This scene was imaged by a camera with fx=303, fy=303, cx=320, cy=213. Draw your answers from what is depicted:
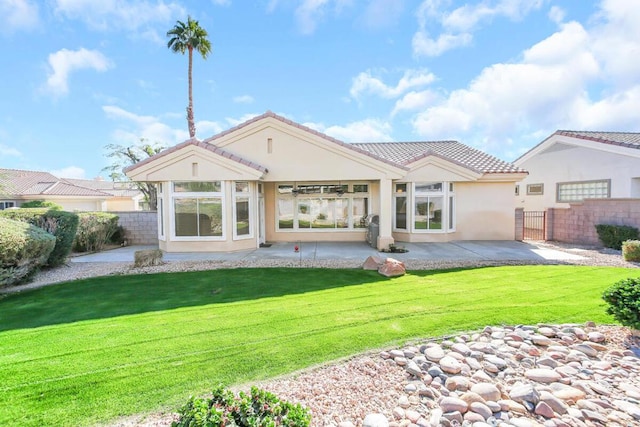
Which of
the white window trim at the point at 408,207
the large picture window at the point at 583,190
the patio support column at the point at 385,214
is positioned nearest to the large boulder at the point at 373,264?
the patio support column at the point at 385,214

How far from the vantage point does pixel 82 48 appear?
58.7ft

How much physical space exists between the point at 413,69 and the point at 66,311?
21211 millimetres

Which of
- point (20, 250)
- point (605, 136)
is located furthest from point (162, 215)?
point (605, 136)

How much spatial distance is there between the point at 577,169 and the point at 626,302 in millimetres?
18976

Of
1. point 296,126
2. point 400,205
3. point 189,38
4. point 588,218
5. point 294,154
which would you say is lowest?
point 588,218

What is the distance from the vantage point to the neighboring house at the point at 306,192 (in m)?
13.8

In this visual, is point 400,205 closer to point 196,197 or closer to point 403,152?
point 403,152

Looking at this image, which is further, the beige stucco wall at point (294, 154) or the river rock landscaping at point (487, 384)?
the beige stucco wall at point (294, 154)

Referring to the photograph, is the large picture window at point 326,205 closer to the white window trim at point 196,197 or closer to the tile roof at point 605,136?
the white window trim at point 196,197

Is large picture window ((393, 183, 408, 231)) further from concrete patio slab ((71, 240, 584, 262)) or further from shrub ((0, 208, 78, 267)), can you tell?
shrub ((0, 208, 78, 267))

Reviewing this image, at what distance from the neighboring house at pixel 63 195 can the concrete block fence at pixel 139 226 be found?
71.8ft

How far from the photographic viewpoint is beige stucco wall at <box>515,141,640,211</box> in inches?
646

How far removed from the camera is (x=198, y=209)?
1400 centimetres

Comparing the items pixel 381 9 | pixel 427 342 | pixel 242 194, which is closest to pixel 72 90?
pixel 242 194
